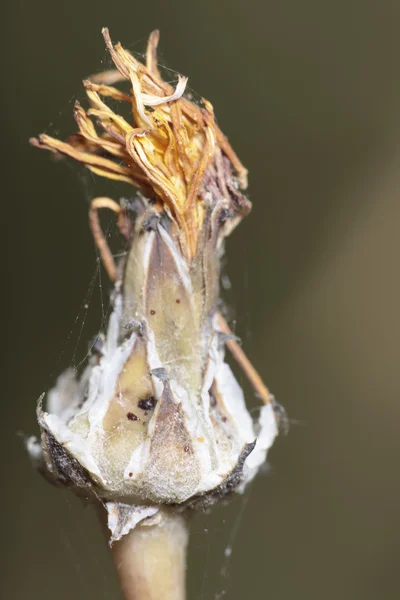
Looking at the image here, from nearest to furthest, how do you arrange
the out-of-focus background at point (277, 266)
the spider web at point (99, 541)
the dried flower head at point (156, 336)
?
1. the dried flower head at point (156, 336)
2. the spider web at point (99, 541)
3. the out-of-focus background at point (277, 266)

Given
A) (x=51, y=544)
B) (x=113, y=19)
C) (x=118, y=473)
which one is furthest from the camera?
(x=51, y=544)

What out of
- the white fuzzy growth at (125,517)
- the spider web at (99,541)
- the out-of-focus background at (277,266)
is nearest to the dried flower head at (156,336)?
the white fuzzy growth at (125,517)

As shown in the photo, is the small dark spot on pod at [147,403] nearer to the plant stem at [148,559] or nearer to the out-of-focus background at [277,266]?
the plant stem at [148,559]

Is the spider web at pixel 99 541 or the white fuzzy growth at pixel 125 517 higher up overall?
the white fuzzy growth at pixel 125 517

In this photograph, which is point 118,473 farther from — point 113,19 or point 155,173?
point 113,19

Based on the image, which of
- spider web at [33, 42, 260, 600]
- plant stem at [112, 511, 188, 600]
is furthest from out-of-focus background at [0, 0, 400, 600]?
plant stem at [112, 511, 188, 600]

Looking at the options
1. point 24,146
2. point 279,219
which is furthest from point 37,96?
point 279,219

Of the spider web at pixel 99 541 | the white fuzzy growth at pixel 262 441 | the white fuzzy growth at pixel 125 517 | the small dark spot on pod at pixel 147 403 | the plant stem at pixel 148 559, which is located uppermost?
the small dark spot on pod at pixel 147 403
